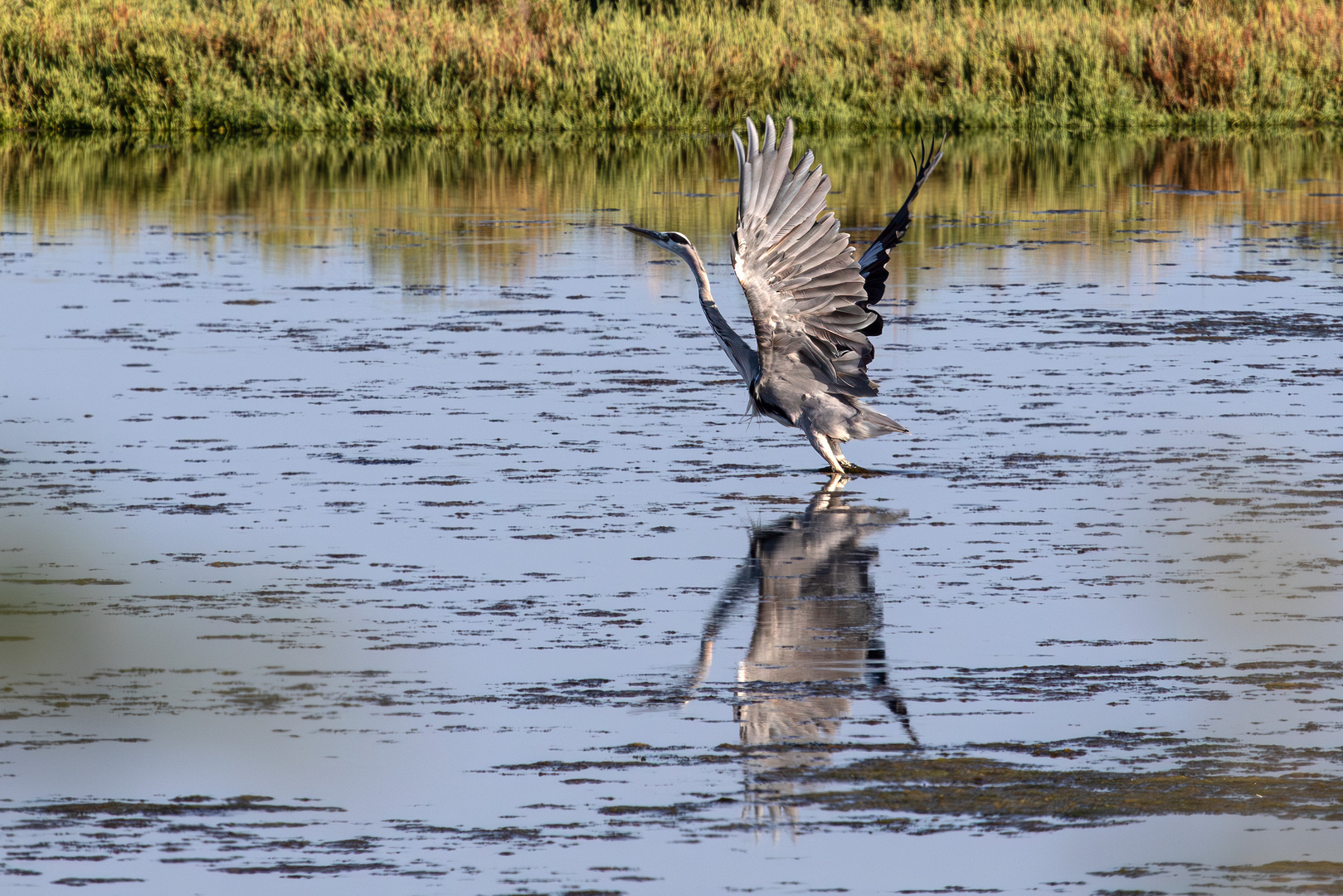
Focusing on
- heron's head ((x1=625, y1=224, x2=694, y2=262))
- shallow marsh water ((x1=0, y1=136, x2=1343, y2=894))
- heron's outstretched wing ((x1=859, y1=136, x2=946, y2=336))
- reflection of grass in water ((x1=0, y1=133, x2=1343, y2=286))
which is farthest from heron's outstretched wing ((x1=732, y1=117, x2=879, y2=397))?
reflection of grass in water ((x1=0, y1=133, x2=1343, y2=286))

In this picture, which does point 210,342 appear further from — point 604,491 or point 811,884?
point 811,884

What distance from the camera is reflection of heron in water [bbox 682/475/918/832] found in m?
5.38

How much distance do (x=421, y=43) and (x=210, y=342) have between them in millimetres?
14832

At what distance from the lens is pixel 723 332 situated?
8.82m

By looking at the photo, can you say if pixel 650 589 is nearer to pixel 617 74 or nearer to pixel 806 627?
pixel 806 627

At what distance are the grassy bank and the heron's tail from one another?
58.6 feet

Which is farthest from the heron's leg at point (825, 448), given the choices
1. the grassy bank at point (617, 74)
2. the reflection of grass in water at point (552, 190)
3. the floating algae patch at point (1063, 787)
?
the grassy bank at point (617, 74)

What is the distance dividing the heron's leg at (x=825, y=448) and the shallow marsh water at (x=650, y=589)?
9cm

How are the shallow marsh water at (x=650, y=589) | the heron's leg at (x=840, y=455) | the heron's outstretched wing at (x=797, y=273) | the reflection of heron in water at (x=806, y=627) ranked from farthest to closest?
1. the heron's leg at (x=840, y=455)
2. the heron's outstretched wing at (x=797, y=273)
3. the reflection of heron in water at (x=806, y=627)
4. the shallow marsh water at (x=650, y=589)

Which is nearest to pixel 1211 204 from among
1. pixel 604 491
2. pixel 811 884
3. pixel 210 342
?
pixel 210 342

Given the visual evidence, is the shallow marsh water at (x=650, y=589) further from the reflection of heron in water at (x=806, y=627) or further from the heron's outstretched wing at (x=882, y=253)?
the heron's outstretched wing at (x=882, y=253)

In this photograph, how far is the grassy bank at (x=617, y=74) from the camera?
26.3 m

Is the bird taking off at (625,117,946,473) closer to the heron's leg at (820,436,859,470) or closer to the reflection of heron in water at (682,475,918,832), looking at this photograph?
the heron's leg at (820,436,859,470)

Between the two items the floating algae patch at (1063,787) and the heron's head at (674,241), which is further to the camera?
the heron's head at (674,241)
